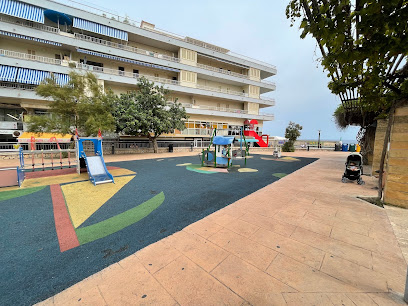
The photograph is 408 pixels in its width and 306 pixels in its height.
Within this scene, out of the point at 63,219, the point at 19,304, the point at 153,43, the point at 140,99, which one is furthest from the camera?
the point at 153,43

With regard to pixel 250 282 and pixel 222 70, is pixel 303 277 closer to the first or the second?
pixel 250 282

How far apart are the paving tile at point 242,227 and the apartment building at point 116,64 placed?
12.8 metres

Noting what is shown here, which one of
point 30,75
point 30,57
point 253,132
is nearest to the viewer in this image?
point 30,75

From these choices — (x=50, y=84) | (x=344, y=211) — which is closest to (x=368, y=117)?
(x=344, y=211)

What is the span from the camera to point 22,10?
1634 centimetres

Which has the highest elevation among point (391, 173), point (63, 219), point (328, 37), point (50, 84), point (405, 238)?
point (50, 84)

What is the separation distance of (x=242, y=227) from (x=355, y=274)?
72.1 inches

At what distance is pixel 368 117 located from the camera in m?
12.6

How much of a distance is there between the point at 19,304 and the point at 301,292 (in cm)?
334

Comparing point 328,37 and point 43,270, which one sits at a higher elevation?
point 328,37

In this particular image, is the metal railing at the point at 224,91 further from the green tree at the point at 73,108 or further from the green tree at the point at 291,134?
the green tree at the point at 73,108

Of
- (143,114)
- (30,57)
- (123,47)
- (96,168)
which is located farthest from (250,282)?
(30,57)

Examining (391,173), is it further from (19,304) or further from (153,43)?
(153,43)

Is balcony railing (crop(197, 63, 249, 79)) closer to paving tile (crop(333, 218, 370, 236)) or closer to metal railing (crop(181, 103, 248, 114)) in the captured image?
metal railing (crop(181, 103, 248, 114))
